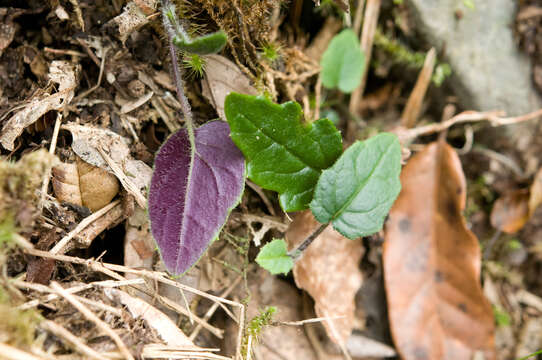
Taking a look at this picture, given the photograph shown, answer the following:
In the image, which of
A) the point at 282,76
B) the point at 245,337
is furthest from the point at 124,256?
the point at 282,76

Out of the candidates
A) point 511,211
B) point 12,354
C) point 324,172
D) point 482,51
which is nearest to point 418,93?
point 482,51

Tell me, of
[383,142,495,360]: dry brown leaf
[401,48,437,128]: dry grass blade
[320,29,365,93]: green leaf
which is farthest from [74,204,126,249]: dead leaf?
[401,48,437,128]: dry grass blade

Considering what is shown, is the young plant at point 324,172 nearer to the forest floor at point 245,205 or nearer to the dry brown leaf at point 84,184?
the forest floor at point 245,205

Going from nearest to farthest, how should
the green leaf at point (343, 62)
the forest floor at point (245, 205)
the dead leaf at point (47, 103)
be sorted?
the forest floor at point (245, 205) → the dead leaf at point (47, 103) → the green leaf at point (343, 62)

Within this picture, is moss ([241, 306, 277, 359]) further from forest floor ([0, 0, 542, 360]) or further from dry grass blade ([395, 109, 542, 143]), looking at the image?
dry grass blade ([395, 109, 542, 143])

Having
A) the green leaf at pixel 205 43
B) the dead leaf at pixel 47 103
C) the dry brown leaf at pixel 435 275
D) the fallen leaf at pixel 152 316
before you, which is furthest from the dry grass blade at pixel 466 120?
the dead leaf at pixel 47 103

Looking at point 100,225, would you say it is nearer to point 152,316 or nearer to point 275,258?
point 152,316
